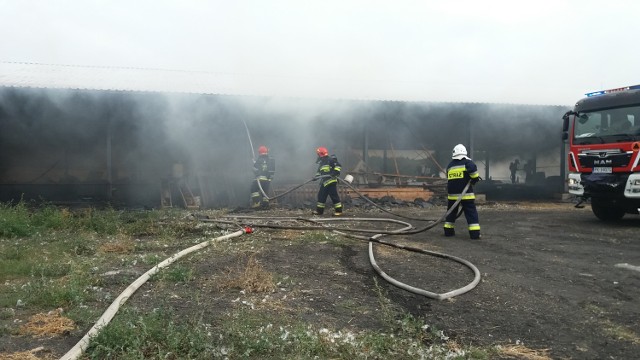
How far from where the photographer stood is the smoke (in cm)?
1145

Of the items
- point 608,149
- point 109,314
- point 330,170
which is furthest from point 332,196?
point 109,314

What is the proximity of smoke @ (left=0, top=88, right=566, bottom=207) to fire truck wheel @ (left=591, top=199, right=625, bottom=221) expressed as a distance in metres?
5.14

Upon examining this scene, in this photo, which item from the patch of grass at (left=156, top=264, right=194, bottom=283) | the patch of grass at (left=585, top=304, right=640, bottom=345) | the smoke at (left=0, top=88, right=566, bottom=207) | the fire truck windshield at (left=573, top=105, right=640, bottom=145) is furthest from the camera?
the smoke at (left=0, top=88, right=566, bottom=207)

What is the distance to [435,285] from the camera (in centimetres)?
391

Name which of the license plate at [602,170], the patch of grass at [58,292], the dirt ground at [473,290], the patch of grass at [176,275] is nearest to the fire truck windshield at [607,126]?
the license plate at [602,170]

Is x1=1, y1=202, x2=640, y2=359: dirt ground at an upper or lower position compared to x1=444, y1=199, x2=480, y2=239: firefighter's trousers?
lower

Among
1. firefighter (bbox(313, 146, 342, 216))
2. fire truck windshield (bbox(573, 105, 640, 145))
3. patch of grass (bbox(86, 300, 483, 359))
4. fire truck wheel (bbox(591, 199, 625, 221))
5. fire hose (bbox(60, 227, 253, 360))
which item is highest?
fire truck windshield (bbox(573, 105, 640, 145))

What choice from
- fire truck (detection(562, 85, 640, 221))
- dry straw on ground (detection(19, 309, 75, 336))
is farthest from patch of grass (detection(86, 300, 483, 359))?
fire truck (detection(562, 85, 640, 221))

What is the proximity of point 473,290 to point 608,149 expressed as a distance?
17.0ft

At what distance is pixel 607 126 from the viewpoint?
295 inches

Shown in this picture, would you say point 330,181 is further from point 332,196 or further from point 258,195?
point 258,195

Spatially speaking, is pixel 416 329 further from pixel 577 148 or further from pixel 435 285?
pixel 577 148

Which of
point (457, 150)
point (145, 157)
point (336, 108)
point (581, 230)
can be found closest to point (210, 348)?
point (457, 150)

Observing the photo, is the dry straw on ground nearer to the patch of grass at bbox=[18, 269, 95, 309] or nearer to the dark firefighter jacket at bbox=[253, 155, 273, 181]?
the patch of grass at bbox=[18, 269, 95, 309]
